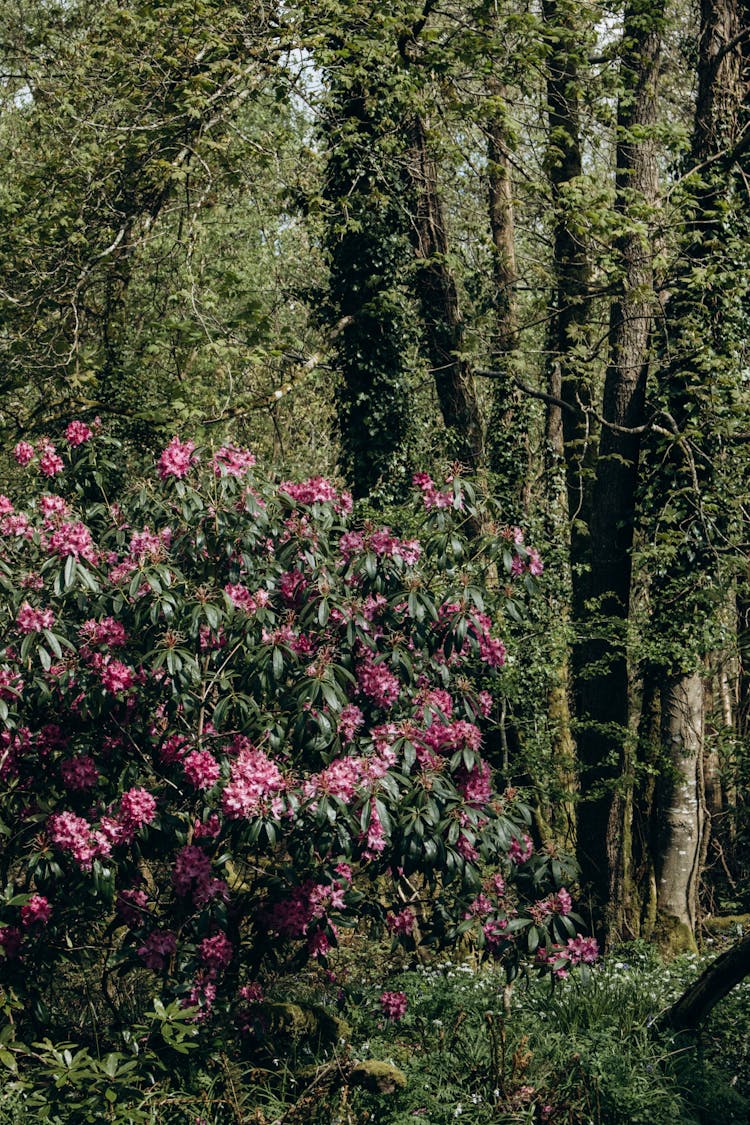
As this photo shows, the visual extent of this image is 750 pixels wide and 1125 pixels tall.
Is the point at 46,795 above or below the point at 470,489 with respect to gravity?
below

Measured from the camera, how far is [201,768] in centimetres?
462

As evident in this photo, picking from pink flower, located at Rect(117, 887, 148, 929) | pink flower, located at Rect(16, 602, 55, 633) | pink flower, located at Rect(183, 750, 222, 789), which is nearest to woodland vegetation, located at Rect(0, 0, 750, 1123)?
pink flower, located at Rect(117, 887, 148, 929)

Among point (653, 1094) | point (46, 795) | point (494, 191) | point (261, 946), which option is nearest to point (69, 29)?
point (494, 191)

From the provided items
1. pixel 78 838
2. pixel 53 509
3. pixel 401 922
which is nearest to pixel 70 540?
pixel 53 509

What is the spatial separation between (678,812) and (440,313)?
4.33m

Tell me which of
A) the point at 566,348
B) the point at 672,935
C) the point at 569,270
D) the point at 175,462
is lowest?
the point at 672,935

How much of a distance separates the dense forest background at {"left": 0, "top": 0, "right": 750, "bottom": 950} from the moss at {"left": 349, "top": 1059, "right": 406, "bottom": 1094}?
3376 millimetres

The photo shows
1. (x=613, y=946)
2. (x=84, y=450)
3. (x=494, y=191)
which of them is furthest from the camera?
(x=494, y=191)

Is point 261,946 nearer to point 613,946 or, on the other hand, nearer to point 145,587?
point 145,587

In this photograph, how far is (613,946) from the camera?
304 inches

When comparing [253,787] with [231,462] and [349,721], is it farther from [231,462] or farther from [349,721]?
[231,462]

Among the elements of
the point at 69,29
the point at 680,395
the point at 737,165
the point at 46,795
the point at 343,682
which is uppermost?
the point at 69,29

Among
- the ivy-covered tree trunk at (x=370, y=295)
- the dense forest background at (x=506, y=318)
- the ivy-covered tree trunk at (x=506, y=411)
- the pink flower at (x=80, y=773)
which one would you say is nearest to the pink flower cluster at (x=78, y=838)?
the pink flower at (x=80, y=773)

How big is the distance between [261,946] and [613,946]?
11.5ft
